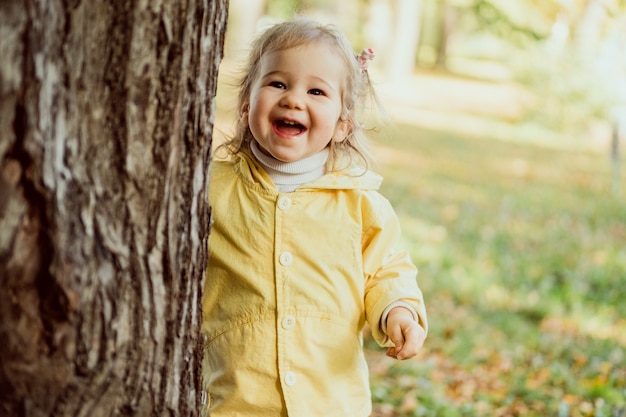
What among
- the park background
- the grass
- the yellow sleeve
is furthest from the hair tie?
the grass

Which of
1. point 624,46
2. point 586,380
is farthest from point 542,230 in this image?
point 624,46

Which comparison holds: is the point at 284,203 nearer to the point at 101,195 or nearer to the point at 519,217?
the point at 101,195

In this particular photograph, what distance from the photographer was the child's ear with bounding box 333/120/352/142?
2.34 m

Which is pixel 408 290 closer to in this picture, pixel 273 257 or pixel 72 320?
pixel 273 257

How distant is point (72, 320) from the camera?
1516 millimetres

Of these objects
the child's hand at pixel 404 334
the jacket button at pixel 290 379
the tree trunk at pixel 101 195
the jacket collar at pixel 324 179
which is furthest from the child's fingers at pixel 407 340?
the tree trunk at pixel 101 195

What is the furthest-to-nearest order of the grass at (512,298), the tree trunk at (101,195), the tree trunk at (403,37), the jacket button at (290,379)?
the tree trunk at (403,37), the grass at (512,298), the jacket button at (290,379), the tree trunk at (101,195)

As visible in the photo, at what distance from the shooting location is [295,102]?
7.01 feet

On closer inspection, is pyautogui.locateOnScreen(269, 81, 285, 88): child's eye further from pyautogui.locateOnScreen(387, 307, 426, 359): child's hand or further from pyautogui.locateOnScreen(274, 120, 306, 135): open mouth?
pyautogui.locateOnScreen(387, 307, 426, 359): child's hand

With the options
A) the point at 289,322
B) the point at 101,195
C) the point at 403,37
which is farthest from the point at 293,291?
the point at 403,37

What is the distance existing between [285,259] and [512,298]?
14.6ft

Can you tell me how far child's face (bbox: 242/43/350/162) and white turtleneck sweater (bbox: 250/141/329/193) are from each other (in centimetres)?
3

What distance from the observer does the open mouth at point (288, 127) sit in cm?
218

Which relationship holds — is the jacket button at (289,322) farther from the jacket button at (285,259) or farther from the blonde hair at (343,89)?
the blonde hair at (343,89)
